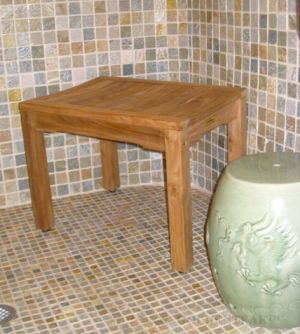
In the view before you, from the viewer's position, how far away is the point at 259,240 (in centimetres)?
114

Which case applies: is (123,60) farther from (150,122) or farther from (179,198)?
(179,198)

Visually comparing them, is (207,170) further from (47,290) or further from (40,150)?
(47,290)

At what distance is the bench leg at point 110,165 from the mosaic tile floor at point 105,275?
9cm

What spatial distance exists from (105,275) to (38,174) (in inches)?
16.2

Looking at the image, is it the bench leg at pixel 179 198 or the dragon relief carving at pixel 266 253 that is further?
the bench leg at pixel 179 198

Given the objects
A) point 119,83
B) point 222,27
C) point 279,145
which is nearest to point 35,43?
point 119,83

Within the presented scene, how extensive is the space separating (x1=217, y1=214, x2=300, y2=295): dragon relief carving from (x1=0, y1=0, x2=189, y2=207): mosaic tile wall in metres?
0.97

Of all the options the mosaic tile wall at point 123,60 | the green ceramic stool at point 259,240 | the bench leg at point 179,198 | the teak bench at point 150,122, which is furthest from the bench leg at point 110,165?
the green ceramic stool at point 259,240

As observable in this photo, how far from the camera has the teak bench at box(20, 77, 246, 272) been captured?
4.66ft

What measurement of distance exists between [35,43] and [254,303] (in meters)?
1.15

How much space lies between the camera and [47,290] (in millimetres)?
1464

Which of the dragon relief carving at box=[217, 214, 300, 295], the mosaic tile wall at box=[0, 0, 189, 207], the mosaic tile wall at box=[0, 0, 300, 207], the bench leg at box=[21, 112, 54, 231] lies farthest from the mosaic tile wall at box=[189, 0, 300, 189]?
the bench leg at box=[21, 112, 54, 231]

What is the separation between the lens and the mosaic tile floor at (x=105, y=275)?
4.31ft

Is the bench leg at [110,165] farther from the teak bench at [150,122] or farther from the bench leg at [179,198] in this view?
the bench leg at [179,198]
